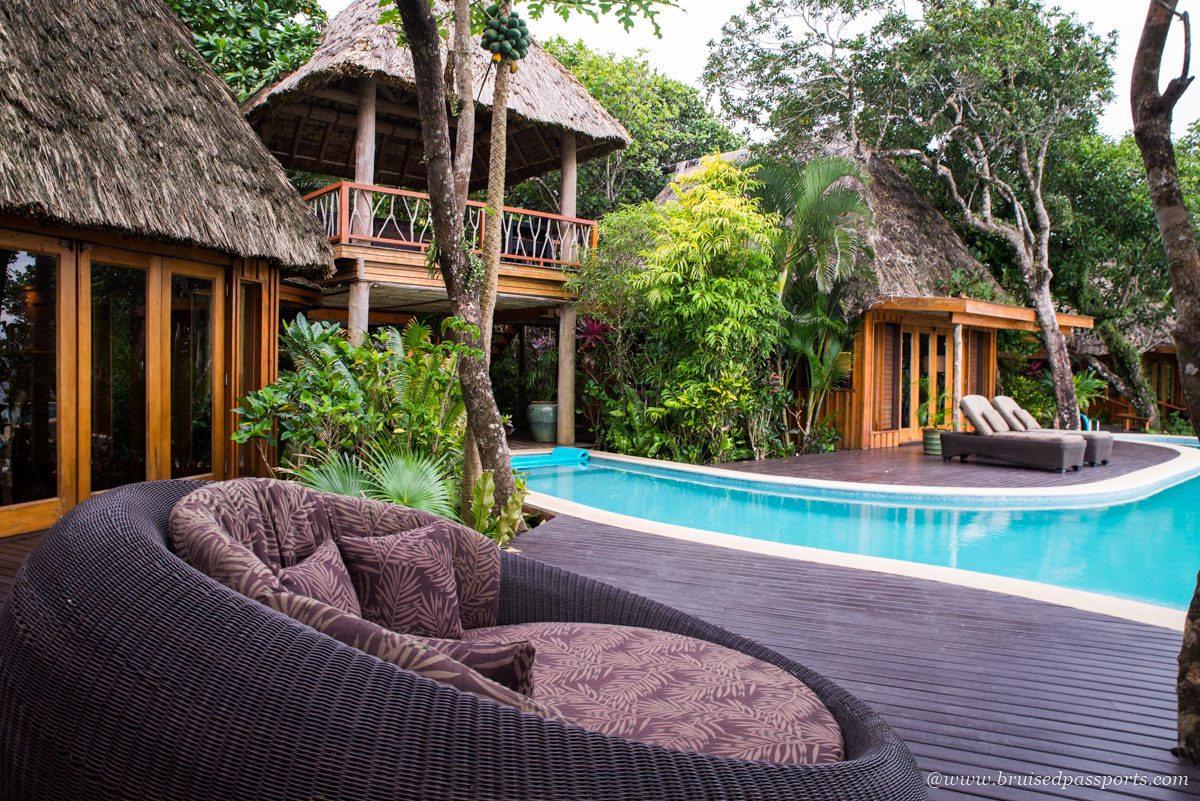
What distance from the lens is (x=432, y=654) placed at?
110cm

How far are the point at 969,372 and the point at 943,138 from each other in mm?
3956

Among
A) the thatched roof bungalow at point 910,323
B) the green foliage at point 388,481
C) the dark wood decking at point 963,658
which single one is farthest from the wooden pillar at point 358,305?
the thatched roof bungalow at point 910,323

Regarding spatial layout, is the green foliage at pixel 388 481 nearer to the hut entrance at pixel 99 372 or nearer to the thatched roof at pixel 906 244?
the hut entrance at pixel 99 372

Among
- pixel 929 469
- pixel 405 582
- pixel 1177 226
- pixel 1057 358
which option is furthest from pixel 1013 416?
pixel 405 582

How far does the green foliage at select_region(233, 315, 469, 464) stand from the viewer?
16.0ft

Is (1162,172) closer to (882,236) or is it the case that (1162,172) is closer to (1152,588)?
(1152,588)

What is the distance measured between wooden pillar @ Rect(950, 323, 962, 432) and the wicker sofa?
37.7 ft

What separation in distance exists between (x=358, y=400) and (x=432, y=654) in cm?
404

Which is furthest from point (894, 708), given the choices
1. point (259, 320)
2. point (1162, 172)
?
point (259, 320)

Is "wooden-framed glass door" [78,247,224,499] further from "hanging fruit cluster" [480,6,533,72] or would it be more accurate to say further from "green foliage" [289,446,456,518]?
"hanging fruit cluster" [480,6,533,72]

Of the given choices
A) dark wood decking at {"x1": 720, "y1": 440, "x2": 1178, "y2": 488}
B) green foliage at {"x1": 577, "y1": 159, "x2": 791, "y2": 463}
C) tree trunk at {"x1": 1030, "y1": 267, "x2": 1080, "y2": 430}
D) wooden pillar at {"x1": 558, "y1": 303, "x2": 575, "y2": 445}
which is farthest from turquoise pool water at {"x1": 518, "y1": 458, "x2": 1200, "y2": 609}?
tree trunk at {"x1": 1030, "y1": 267, "x2": 1080, "y2": 430}

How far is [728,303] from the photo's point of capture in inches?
355

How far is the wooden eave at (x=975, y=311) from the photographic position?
34.0ft

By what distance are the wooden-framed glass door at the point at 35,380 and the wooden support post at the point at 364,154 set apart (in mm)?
4178
